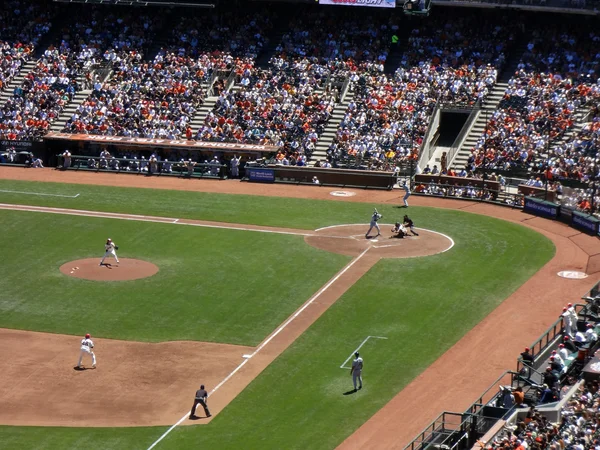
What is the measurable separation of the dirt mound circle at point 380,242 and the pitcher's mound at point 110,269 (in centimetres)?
842

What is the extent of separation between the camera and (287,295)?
45.9 meters

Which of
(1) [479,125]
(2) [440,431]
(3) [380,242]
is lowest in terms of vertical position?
(2) [440,431]

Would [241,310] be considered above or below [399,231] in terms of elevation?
below

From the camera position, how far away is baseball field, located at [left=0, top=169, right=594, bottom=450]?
3488 centimetres

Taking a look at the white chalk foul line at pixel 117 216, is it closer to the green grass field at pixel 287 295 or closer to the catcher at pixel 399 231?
the green grass field at pixel 287 295

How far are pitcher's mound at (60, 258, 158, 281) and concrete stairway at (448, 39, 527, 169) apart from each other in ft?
74.1

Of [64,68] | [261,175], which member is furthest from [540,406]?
[64,68]

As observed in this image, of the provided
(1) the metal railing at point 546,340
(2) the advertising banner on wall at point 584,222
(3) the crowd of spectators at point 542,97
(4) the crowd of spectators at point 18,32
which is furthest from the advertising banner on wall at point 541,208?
(4) the crowd of spectators at point 18,32

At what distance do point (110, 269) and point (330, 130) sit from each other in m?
23.5

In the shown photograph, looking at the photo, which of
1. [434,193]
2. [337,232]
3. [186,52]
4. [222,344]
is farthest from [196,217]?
[186,52]

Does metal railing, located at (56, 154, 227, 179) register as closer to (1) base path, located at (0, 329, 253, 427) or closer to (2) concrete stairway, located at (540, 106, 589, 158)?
(2) concrete stairway, located at (540, 106, 589, 158)

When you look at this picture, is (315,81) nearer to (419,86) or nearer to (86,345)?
(419,86)

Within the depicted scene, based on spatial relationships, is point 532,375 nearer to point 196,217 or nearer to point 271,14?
point 196,217

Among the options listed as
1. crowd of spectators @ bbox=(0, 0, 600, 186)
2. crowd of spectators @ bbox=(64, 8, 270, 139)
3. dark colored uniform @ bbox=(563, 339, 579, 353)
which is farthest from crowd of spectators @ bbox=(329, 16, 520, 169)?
dark colored uniform @ bbox=(563, 339, 579, 353)
